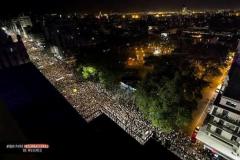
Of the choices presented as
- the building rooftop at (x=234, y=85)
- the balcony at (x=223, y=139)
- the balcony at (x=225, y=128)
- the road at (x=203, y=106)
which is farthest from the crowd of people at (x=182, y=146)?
the building rooftop at (x=234, y=85)

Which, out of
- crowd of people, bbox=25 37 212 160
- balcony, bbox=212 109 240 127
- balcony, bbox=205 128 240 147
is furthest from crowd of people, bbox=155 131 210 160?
balcony, bbox=212 109 240 127

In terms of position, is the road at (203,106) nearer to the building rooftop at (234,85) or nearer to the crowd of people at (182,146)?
the crowd of people at (182,146)

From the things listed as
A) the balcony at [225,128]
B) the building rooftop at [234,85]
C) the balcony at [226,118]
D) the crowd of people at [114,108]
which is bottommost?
the crowd of people at [114,108]

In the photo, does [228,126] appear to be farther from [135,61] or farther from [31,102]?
[135,61]

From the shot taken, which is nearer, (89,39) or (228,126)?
(228,126)

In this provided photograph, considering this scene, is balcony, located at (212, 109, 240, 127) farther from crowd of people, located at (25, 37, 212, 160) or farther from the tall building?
crowd of people, located at (25, 37, 212, 160)

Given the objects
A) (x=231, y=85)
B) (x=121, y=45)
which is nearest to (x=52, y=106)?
(x=231, y=85)
